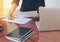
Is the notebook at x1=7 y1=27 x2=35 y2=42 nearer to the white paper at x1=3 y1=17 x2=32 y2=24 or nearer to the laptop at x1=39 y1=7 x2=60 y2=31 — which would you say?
the laptop at x1=39 y1=7 x2=60 y2=31

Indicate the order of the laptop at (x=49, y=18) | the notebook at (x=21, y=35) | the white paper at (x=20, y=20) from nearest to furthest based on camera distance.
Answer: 1. the notebook at (x=21, y=35)
2. the laptop at (x=49, y=18)
3. the white paper at (x=20, y=20)

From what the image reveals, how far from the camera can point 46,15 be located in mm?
1044

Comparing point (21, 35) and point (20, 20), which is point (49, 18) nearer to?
point (21, 35)

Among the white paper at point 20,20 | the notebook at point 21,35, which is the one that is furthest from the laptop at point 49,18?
the white paper at point 20,20

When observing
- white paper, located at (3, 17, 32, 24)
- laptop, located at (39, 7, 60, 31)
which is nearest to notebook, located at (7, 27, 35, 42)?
laptop, located at (39, 7, 60, 31)

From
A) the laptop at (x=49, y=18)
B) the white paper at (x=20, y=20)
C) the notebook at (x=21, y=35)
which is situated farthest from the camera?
the white paper at (x=20, y=20)

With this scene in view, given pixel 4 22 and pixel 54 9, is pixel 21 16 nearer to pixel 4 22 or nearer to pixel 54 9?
pixel 4 22

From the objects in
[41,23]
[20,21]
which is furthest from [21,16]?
[41,23]

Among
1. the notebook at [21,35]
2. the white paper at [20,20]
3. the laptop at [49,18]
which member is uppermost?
the laptop at [49,18]

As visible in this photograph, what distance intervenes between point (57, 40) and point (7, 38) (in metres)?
0.36

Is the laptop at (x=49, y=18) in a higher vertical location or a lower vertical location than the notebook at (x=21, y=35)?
higher

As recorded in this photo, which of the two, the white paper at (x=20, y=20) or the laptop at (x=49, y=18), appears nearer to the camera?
the laptop at (x=49, y=18)

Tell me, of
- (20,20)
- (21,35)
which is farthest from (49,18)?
(20,20)

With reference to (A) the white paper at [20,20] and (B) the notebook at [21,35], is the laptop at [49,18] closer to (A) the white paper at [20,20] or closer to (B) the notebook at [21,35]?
(B) the notebook at [21,35]
